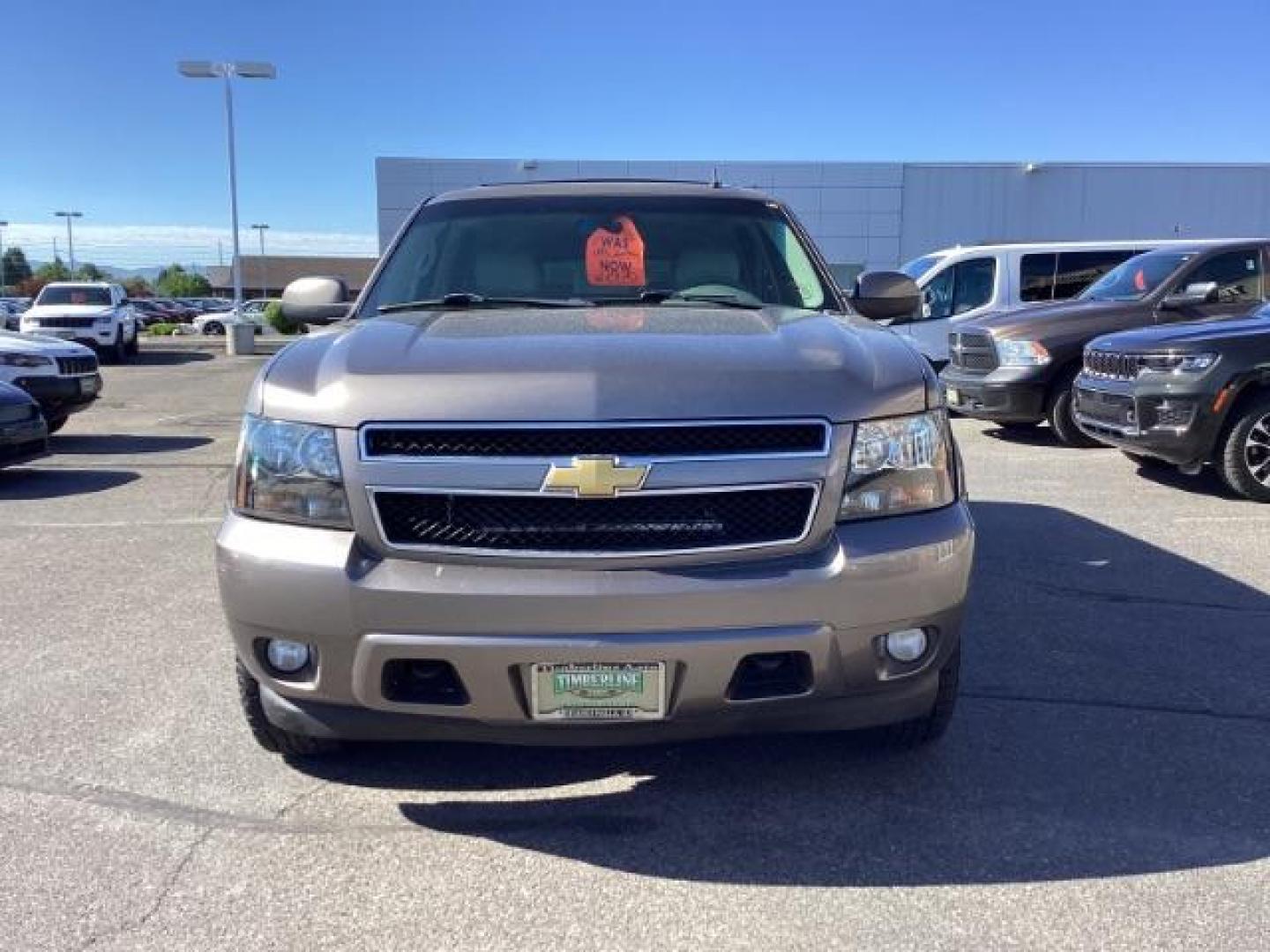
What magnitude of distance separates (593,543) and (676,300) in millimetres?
1541

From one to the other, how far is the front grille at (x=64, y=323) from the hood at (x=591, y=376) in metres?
23.6

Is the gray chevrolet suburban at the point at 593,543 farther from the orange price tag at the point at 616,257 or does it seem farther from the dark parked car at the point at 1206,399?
the dark parked car at the point at 1206,399

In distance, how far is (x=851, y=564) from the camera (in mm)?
2551

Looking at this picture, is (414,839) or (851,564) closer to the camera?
(851,564)

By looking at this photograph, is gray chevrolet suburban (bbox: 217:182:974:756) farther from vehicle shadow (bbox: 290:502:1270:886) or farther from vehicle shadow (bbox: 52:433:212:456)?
vehicle shadow (bbox: 52:433:212:456)

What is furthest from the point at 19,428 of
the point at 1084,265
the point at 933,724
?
the point at 1084,265

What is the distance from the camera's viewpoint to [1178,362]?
23.7 feet

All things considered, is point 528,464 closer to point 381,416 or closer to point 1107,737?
point 381,416

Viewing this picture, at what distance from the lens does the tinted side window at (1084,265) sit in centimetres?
1283

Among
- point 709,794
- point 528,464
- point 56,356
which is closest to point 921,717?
point 709,794

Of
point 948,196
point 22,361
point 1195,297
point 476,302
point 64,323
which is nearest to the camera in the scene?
point 476,302

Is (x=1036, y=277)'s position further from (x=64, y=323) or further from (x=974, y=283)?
(x=64, y=323)

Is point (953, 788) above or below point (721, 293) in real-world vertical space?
below

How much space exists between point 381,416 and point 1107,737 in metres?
2.58
